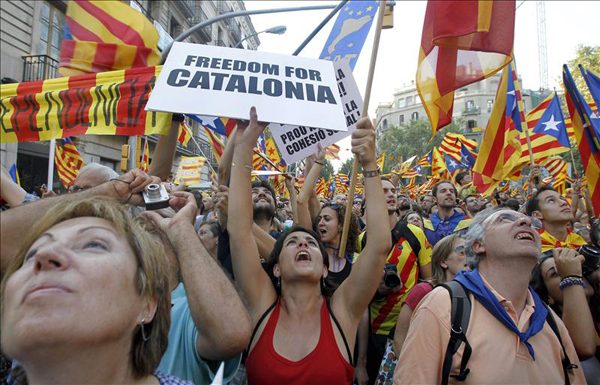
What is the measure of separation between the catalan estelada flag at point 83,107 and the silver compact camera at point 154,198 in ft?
5.12

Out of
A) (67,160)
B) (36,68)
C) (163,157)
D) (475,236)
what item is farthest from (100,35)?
(36,68)

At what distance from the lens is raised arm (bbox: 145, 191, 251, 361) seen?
1803 millimetres

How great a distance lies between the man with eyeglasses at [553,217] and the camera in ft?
13.1

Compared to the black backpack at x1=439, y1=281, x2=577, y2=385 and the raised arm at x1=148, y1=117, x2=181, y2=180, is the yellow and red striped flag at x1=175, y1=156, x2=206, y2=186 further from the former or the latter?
the black backpack at x1=439, y1=281, x2=577, y2=385

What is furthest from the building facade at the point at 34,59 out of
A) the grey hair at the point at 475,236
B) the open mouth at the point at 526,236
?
the open mouth at the point at 526,236

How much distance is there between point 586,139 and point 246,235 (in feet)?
12.4

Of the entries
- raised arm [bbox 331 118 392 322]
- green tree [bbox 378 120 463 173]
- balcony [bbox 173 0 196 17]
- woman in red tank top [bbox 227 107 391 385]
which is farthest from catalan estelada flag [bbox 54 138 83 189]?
green tree [bbox 378 120 463 173]

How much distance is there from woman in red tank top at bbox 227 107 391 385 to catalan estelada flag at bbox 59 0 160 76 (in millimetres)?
1492

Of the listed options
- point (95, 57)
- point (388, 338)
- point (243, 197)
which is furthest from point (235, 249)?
point (95, 57)

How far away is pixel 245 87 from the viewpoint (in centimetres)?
274

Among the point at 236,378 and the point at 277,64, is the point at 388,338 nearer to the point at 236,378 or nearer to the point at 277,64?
the point at 236,378

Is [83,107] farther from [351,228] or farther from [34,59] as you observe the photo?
[34,59]

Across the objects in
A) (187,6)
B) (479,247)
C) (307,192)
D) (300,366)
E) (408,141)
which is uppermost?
(187,6)

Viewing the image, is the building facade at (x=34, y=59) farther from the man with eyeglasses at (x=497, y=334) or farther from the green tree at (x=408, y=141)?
the green tree at (x=408, y=141)
